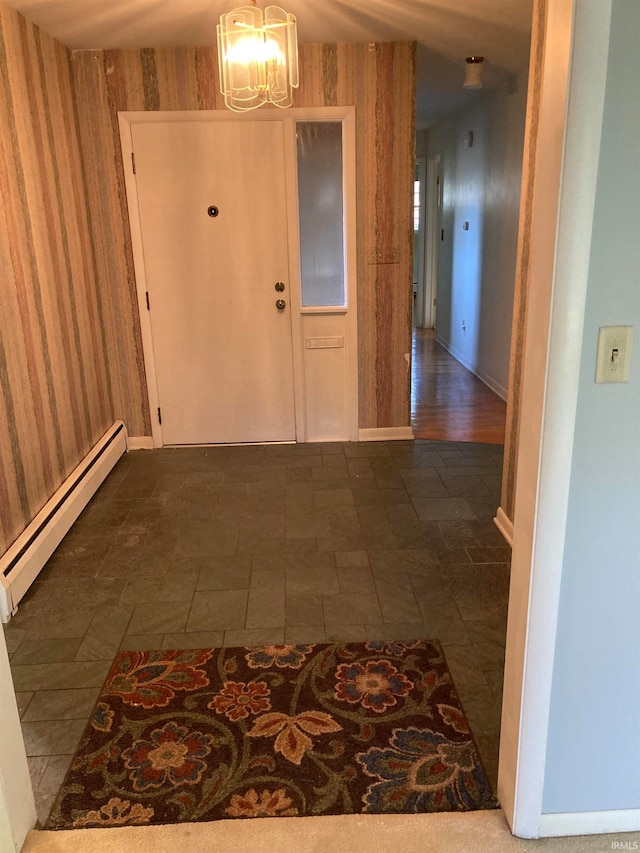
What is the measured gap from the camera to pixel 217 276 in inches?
163

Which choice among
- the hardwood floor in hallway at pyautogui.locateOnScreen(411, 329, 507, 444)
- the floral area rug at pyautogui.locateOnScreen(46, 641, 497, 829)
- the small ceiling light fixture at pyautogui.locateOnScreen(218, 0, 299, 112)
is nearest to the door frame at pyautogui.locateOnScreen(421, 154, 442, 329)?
the hardwood floor in hallway at pyautogui.locateOnScreen(411, 329, 507, 444)

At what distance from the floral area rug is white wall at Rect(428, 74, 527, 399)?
11.8ft

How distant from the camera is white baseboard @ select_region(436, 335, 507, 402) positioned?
5.43 metres

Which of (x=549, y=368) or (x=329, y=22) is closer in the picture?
(x=549, y=368)

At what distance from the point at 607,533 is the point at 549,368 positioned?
38cm

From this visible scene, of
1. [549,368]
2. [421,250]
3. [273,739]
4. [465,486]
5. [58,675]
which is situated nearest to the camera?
[549,368]

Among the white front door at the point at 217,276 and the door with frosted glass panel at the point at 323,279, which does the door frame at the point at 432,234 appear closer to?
the door with frosted glass panel at the point at 323,279

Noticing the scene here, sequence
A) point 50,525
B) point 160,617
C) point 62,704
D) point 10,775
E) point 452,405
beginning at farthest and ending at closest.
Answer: point 452,405 → point 50,525 → point 160,617 → point 62,704 → point 10,775

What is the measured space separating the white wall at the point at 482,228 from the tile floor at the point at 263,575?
1866 millimetres

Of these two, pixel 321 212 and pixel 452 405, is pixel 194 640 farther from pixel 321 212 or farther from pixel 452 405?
pixel 452 405

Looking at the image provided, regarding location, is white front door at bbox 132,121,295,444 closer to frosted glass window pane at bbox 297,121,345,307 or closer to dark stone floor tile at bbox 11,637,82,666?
frosted glass window pane at bbox 297,121,345,307

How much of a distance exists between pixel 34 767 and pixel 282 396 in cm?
285

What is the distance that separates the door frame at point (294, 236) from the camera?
3.88m

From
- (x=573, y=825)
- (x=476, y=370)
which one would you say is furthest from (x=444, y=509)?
(x=476, y=370)
